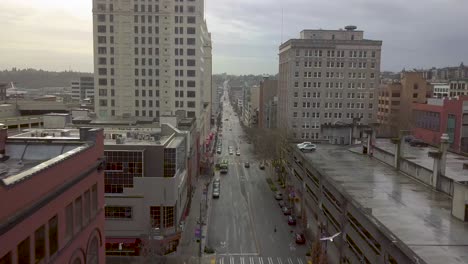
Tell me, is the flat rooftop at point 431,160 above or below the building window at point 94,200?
below

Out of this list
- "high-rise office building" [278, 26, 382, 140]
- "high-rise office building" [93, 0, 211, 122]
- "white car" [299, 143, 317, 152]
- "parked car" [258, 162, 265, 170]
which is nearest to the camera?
"white car" [299, 143, 317, 152]

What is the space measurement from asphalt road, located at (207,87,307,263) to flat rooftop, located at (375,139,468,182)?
15.4m

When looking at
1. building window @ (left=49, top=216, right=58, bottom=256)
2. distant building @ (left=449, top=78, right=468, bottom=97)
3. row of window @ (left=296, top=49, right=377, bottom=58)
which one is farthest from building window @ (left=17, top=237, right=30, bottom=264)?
distant building @ (left=449, top=78, right=468, bottom=97)

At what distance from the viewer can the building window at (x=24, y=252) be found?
50.4 ft

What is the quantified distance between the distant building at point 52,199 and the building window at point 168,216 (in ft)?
64.6

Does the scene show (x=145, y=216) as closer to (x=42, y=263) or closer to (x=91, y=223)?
(x=91, y=223)

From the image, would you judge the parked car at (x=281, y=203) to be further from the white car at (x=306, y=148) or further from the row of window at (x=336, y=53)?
the row of window at (x=336, y=53)

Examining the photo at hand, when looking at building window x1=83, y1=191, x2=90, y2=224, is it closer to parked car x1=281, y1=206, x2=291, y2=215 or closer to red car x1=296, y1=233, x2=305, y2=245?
red car x1=296, y1=233, x2=305, y2=245

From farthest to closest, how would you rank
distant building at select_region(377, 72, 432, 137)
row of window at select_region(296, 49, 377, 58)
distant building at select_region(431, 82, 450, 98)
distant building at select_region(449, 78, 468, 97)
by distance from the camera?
distant building at select_region(431, 82, 450, 98), distant building at select_region(449, 78, 468, 97), distant building at select_region(377, 72, 432, 137), row of window at select_region(296, 49, 377, 58)

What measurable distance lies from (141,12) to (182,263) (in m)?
59.8

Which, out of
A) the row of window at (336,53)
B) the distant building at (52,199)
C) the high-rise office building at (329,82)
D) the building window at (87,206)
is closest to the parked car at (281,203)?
the high-rise office building at (329,82)

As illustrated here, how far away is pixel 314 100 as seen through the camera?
8831 cm

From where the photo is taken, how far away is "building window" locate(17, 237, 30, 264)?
50.4 feet

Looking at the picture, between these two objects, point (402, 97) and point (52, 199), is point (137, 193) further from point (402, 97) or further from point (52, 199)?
point (402, 97)
